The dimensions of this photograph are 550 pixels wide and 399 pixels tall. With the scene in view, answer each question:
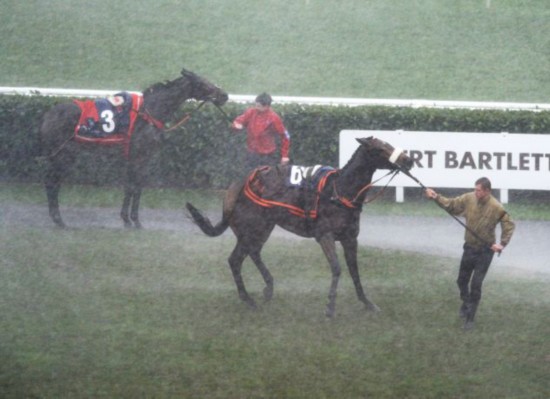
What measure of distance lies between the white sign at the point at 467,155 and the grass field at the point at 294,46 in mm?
4971

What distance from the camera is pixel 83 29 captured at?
78.5 ft

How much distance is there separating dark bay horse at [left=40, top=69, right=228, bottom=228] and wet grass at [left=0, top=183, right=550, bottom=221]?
56.0 inches

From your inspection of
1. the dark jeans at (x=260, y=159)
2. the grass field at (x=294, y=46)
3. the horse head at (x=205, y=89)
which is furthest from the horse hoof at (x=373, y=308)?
the grass field at (x=294, y=46)

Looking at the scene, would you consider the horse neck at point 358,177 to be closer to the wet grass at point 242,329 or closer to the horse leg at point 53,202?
the wet grass at point 242,329

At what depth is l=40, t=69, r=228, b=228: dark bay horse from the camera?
45.5 feet

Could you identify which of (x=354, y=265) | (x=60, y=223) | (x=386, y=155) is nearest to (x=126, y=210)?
(x=60, y=223)

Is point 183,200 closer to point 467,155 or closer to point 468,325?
point 467,155

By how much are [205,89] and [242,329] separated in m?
4.58

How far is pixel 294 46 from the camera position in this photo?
2366cm

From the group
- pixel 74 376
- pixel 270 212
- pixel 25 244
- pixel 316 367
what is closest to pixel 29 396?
pixel 74 376

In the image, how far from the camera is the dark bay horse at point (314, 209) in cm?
1026

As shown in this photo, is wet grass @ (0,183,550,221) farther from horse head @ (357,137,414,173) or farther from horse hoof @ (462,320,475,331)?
horse head @ (357,137,414,173)

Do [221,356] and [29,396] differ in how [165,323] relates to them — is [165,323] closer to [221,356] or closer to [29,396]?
[221,356]

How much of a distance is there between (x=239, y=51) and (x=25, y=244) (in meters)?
11.2
